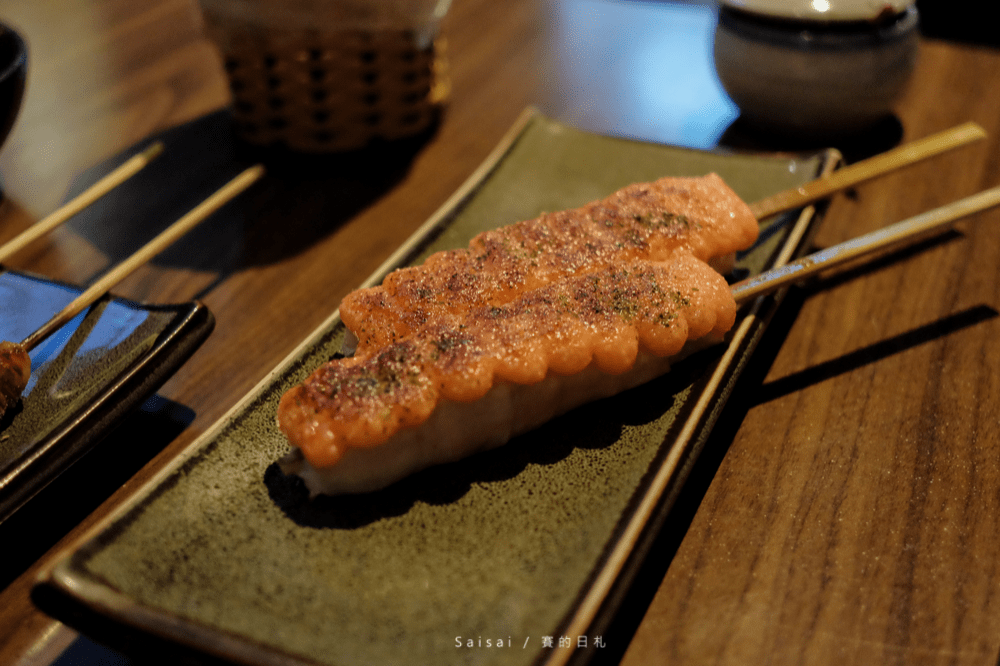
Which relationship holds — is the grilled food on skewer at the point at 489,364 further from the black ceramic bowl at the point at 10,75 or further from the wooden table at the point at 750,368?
the black ceramic bowl at the point at 10,75

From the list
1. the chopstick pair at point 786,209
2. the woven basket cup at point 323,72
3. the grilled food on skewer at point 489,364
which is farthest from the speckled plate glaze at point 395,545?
the woven basket cup at point 323,72

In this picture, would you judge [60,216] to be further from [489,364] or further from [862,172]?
[862,172]

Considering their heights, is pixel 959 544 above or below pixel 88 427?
below

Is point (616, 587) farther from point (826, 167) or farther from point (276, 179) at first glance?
point (276, 179)

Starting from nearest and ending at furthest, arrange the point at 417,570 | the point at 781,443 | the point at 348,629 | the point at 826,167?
1. the point at 348,629
2. the point at 417,570
3. the point at 781,443
4. the point at 826,167

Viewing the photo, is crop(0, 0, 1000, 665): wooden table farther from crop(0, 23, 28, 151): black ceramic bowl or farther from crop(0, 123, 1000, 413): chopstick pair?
crop(0, 23, 28, 151): black ceramic bowl

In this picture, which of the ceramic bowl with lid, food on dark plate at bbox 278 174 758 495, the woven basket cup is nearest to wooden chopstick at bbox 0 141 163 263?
the woven basket cup

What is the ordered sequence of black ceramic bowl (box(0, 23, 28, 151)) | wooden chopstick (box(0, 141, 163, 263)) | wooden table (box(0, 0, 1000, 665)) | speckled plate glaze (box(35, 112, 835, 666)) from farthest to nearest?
black ceramic bowl (box(0, 23, 28, 151)) < wooden chopstick (box(0, 141, 163, 263)) < wooden table (box(0, 0, 1000, 665)) < speckled plate glaze (box(35, 112, 835, 666))

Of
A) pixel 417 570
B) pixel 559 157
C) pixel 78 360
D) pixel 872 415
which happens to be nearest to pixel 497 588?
pixel 417 570
